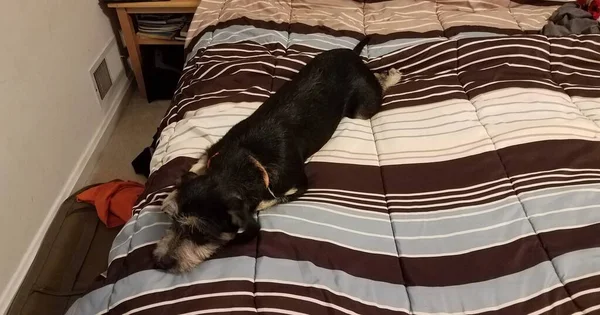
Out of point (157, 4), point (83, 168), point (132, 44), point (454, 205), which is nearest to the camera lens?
point (454, 205)

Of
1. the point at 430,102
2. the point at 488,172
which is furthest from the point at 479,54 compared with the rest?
the point at 488,172

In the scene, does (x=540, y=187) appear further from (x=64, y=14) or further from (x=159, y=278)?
(x=64, y=14)

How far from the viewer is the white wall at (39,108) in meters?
1.88

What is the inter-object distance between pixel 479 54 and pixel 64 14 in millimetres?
1795

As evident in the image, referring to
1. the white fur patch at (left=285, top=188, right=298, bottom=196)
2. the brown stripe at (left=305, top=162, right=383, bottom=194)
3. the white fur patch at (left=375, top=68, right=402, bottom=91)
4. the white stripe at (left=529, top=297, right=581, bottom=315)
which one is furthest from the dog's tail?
the white stripe at (left=529, top=297, right=581, bottom=315)

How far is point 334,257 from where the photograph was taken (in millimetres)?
1324

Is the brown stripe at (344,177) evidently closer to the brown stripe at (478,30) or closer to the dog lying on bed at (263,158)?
the dog lying on bed at (263,158)

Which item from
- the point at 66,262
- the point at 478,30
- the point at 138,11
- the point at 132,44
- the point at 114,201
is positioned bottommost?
the point at 66,262

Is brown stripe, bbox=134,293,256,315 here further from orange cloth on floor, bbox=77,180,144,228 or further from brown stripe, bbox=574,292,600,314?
orange cloth on floor, bbox=77,180,144,228

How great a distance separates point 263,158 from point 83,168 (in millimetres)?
1262

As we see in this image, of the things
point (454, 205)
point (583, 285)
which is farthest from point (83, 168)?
point (583, 285)

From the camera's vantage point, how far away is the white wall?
188 cm

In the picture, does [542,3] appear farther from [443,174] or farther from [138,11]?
[138,11]

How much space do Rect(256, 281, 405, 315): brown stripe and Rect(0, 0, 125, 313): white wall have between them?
45.5 inches
